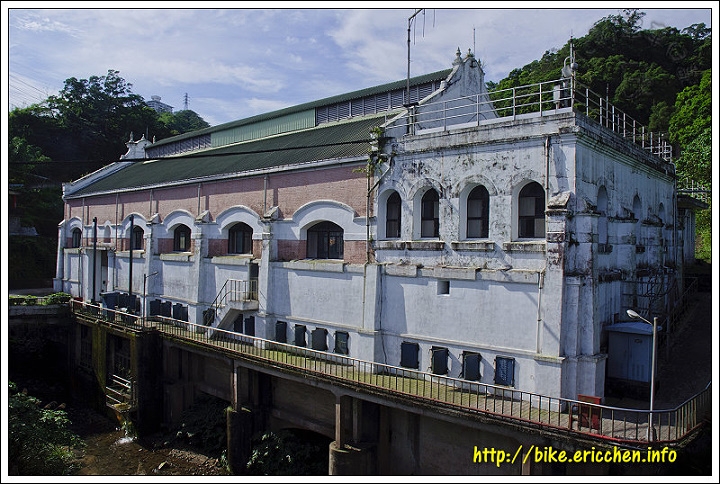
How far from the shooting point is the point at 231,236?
27.9 metres

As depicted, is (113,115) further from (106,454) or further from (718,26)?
(718,26)

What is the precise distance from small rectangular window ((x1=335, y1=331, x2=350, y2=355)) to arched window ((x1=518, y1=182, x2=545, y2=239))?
313 inches

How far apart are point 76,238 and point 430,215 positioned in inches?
1313

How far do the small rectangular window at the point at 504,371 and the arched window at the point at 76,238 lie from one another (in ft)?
117

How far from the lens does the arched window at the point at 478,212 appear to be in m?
17.9

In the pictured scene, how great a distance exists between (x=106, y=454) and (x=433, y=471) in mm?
16320

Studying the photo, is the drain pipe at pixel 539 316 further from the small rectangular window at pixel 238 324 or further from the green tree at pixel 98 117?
the green tree at pixel 98 117

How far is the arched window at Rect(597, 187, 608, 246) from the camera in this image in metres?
17.4

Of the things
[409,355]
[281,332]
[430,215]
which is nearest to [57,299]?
[281,332]

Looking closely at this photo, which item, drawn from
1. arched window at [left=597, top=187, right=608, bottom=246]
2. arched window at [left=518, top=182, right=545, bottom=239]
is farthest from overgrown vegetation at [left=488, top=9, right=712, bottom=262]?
arched window at [left=518, top=182, right=545, bottom=239]

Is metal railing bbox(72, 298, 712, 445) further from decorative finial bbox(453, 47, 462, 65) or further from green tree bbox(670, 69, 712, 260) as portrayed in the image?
green tree bbox(670, 69, 712, 260)

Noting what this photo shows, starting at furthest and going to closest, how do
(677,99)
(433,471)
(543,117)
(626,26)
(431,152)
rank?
(626,26) < (677,99) < (431,152) < (433,471) < (543,117)

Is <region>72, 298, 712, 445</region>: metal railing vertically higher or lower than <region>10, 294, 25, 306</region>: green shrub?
lower

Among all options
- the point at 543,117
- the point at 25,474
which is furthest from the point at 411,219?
the point at 25,474
